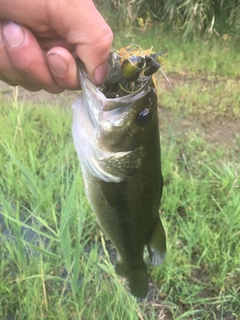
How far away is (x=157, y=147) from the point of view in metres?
1.20

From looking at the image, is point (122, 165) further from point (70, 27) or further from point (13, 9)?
point (13, 9)

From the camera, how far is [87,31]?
113 cm

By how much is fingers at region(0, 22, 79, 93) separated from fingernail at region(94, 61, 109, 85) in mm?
86

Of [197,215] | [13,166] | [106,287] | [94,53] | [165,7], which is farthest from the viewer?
[165,7]

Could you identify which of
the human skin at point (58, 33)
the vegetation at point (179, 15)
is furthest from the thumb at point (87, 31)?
the vegetation at point (179, 15)

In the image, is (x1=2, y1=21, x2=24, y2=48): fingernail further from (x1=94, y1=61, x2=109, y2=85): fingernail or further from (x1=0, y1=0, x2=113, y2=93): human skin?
(x1=94, y1=61, x2=109, y2=85): fingernail

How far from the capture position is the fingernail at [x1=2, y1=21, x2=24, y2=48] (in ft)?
3.72

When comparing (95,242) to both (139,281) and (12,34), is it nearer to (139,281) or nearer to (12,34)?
(139,281)

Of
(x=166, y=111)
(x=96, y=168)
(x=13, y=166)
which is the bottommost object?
(x=166, y=111)

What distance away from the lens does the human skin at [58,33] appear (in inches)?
43.7

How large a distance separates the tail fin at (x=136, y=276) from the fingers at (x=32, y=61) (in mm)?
753

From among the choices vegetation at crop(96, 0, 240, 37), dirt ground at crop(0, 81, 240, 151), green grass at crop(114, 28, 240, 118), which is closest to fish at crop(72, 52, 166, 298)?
dirt ground at crop(0, 81, 240, 151)

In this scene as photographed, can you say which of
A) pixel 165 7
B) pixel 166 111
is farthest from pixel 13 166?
pixel 165 7

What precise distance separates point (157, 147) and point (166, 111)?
277 cm
